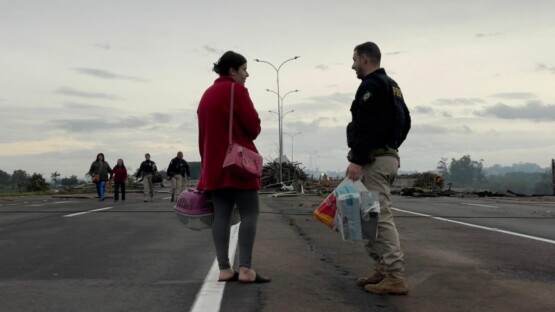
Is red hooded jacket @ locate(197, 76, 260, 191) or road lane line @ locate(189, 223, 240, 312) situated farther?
red hooded jacket @ locate(197, 76, 260, 191)

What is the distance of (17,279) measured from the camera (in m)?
5.07

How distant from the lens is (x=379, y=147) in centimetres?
458

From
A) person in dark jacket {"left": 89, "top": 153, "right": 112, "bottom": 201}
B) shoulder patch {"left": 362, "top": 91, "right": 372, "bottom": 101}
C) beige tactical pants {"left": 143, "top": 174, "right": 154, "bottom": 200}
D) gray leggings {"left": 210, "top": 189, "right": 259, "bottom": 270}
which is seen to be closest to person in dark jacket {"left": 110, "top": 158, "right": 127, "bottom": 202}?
person in dark jacket {"left": 89, "top": 153, "right": 112, "bottom": 201}

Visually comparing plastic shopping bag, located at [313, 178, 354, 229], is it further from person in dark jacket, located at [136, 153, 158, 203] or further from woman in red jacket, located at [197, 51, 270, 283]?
person in dark jacket, located at [136, 153, 158, 203]

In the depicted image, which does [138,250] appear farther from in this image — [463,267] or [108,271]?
[463,267]

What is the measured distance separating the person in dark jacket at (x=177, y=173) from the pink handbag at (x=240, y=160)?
1670 cm

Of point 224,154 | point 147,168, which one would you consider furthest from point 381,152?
point 147,168

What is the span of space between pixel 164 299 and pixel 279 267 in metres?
1.63

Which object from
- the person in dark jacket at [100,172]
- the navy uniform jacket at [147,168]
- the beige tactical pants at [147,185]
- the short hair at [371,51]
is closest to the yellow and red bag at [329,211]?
the short hair at [371,51]

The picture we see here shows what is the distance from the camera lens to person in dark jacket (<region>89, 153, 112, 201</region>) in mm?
21656

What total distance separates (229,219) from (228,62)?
137cm

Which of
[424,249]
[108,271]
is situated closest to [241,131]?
[108,271]

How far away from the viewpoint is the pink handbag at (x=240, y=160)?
4.62 m

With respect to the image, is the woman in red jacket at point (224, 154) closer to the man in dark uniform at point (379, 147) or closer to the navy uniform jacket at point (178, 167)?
the man in dark uniform at point (379, 147)
